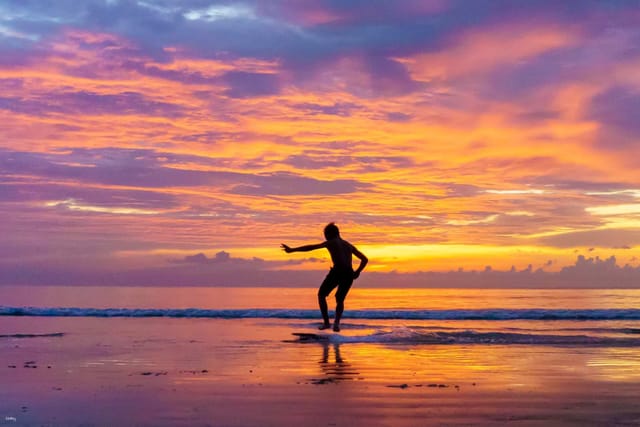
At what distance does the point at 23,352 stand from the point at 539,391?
8055 mm

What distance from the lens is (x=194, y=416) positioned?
596 cm

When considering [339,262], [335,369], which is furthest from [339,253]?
[335,369]

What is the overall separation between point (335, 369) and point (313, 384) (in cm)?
149

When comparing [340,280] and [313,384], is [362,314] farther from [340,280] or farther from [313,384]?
[313,384]

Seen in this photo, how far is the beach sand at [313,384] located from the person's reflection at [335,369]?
0.08 feet

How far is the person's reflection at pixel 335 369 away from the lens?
8.27m

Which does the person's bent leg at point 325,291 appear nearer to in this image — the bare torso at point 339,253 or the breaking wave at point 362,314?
the bare torso at point 339,253

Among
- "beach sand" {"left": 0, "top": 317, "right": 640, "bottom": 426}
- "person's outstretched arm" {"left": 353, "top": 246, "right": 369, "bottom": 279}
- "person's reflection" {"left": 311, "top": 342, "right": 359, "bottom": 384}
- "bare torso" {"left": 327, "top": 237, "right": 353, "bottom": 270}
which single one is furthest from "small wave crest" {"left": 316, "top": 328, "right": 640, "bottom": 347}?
"person's reflection" {"left": 311, "top": 342, "right": 359, "bottom": 384}

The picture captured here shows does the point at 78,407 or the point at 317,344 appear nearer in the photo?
the point at 78,407

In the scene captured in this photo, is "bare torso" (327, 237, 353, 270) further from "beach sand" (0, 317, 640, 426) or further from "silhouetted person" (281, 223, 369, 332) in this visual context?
"beach sand" (0, 317, 640, 426)

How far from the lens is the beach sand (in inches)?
236

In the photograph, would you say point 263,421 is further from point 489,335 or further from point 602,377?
point 489,335

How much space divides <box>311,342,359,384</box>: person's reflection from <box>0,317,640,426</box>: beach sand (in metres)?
0.03

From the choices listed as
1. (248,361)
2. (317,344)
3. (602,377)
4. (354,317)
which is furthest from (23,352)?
(354,317)
